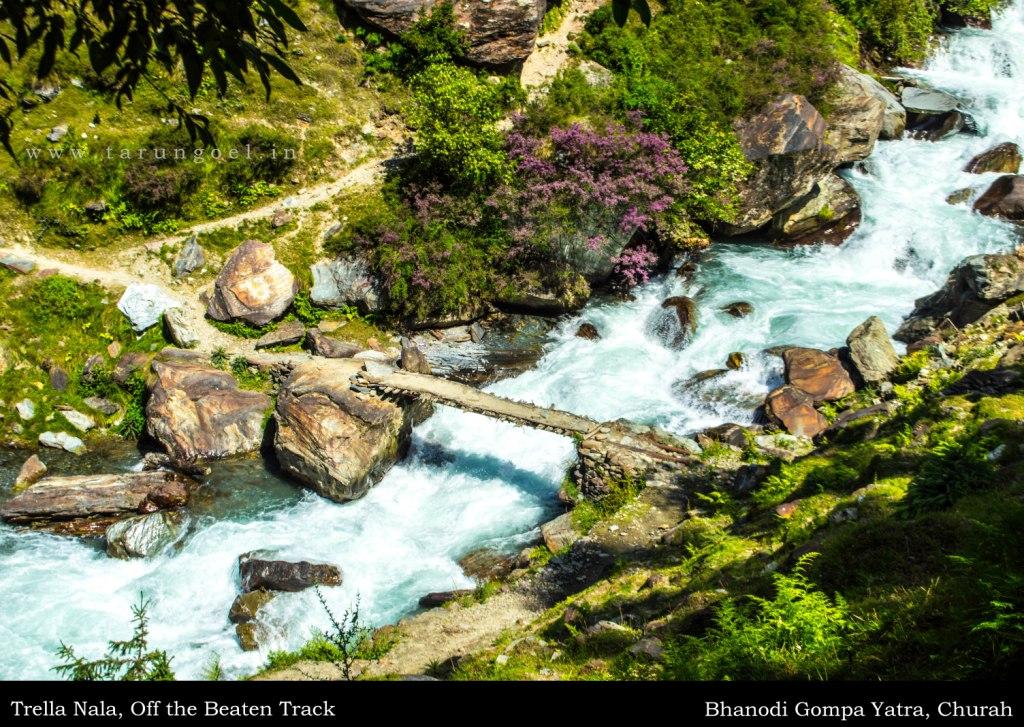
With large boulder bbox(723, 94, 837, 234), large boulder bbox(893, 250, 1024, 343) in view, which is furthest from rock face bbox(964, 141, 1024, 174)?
large boulder bbox(893, 250, 1024, 343)

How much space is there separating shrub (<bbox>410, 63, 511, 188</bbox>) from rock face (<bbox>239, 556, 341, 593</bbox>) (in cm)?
1284

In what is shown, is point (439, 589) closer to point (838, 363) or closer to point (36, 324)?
point (838, 363)

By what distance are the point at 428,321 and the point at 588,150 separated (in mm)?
7472

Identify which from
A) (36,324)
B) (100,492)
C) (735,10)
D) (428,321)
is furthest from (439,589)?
(735,10)

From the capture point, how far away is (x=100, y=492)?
607 inches

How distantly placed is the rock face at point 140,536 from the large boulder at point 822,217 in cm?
2058

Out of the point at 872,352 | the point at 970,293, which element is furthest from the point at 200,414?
the point at 970,293

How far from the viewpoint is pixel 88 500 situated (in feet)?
50.2

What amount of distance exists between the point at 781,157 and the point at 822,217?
263 cm

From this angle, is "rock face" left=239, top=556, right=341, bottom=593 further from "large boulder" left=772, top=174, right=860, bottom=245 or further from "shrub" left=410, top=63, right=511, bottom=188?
"large boulder" left=772, top=174, right=860, bottom=245

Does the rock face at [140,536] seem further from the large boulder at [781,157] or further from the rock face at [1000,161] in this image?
the rock face at [1000,161]

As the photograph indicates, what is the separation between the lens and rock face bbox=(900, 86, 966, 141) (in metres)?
26.5

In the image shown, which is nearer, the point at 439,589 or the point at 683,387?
the point at 439,589

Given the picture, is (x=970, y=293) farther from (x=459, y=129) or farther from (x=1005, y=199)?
(x=459, y=129)
